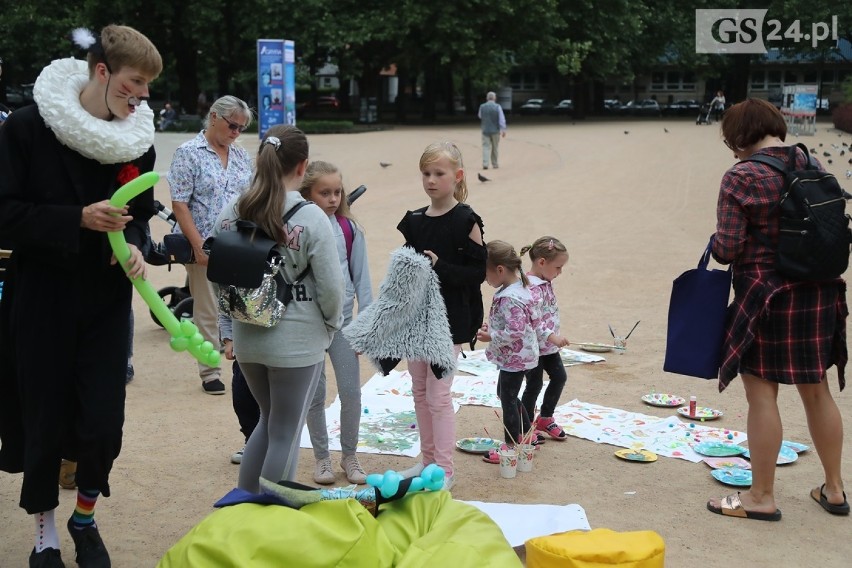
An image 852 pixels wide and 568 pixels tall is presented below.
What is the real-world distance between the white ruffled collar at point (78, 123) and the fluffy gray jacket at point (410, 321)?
4.22 ft

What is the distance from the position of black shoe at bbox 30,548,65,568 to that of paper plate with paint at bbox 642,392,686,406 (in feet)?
11.6

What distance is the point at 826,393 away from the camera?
4316mm

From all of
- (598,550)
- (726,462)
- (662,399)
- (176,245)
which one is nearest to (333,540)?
(598,550)

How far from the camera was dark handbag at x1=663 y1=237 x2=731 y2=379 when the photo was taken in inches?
172

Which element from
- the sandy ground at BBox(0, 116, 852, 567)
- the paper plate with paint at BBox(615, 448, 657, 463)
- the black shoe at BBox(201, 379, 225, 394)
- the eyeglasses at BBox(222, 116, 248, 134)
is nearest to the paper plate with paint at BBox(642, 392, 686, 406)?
the sandy ground at BBox(0, 116, 852, 567)

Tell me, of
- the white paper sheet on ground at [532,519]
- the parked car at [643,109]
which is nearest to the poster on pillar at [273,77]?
the white paper sheet on ground at [532,519]

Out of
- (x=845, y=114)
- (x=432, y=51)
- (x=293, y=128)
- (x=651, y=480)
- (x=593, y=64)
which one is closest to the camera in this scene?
(x=293, y=128)

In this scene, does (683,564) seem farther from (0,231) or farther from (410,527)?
(0,231)

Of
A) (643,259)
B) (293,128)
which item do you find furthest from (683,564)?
(643,259)

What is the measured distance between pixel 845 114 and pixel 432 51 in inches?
588

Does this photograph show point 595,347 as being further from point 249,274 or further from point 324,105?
point 324,105

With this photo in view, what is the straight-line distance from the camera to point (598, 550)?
3.17m

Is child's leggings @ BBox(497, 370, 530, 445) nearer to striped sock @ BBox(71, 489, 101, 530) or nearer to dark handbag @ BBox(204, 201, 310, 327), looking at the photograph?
dark handbag @ BBox(204, 201, 310, 327)

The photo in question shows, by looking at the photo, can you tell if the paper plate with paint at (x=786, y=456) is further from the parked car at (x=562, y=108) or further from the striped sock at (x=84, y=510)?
the parked car at (x=562, y=108)
